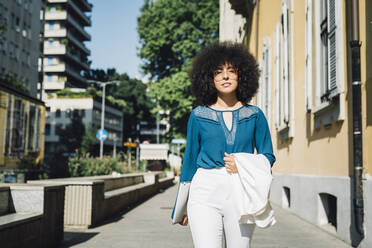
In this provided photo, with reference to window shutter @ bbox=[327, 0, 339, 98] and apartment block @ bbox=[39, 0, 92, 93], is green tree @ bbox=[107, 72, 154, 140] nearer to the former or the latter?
apartment block @ bbox=[39, 0, 92, 93]

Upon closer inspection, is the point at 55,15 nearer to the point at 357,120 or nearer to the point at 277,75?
the point at 277,75

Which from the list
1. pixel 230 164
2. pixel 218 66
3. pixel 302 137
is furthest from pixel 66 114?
pixel 230 164

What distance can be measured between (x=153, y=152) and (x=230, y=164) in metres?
35.5

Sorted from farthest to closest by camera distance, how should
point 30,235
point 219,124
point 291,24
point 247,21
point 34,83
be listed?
point 34,83, point 247,21, point 291,24, point 30,235, point 219,124

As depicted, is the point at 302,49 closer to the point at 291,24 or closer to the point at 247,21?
the point at 291,24

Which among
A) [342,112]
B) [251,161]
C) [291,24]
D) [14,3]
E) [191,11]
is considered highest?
[14,3]

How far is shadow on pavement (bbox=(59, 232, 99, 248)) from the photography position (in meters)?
6.85

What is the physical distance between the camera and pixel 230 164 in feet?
9.82

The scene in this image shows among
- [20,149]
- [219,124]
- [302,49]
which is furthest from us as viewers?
[20,149]

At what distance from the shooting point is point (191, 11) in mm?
32406

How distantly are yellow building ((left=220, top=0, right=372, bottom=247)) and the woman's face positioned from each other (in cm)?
365

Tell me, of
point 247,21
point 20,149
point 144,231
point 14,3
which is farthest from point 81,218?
point 14,3

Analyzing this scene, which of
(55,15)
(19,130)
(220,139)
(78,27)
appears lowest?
A: (220,139)

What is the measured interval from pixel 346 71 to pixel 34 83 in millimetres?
45852
